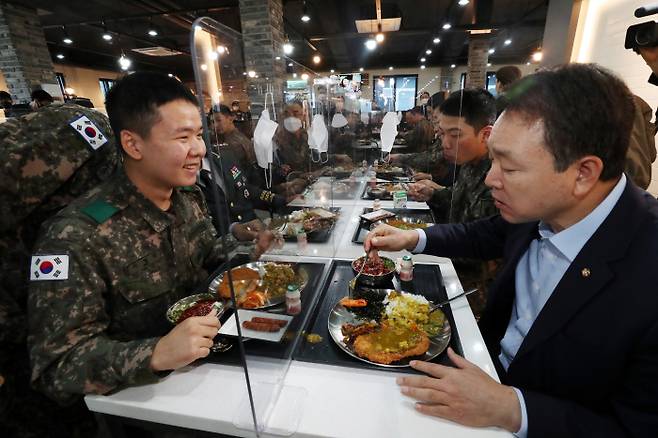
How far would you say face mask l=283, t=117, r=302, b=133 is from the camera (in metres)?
1.41

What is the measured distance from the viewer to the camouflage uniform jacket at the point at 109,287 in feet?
2.80

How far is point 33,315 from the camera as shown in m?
0.89

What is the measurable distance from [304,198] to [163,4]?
636 cm

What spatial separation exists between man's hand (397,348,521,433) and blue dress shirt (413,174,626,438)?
3cm

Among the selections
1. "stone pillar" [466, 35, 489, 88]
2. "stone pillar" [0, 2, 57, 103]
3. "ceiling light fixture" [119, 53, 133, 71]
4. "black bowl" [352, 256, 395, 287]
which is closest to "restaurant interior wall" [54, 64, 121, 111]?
"ceiling light fixture" [119, 53, 133, 71]

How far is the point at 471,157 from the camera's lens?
202 centimetres

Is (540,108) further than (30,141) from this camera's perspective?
No

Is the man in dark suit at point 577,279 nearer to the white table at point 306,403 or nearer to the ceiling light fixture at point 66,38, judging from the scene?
the white table at point 306,403

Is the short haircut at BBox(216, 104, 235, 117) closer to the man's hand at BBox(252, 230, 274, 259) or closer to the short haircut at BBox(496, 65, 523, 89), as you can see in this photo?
the man's hand at BBox(252, 230, 274, 259)

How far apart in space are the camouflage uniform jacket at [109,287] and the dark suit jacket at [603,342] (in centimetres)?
87

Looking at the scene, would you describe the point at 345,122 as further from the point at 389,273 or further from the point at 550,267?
the point at 550,267

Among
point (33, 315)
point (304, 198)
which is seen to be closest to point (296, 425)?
point (33, 315)

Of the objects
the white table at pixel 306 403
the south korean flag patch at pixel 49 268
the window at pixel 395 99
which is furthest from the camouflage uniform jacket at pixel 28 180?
the window at pixel 395 99

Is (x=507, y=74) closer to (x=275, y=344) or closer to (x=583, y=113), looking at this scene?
(x=583, y=113)
